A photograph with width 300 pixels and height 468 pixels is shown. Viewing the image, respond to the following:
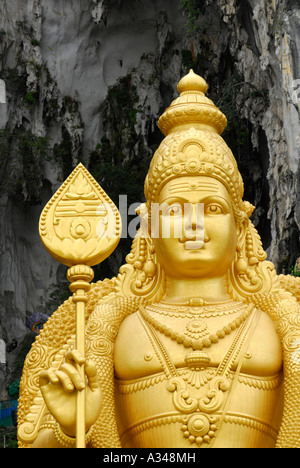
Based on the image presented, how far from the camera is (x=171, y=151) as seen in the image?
15.9 ft

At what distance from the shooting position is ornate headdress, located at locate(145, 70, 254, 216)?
15.7 ft

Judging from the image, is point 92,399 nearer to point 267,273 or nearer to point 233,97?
point 267,273

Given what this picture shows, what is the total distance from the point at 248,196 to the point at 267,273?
44.6ft

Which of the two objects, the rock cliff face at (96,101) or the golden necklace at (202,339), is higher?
the rock cliff face at (96,101)

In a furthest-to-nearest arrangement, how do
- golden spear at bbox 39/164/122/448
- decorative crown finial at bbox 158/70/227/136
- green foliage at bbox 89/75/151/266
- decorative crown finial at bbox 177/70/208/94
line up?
green foliage at bbox 89/75/151/266 < decorative crown finial at bbox 177/70/208/94 < decorative crown finial at bbox 158/70/227/136 < golden spear at bbox 39/164/122/448

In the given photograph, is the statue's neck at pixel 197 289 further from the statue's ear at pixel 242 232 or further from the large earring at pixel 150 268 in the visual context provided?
the statue's ear at pixel 242 232

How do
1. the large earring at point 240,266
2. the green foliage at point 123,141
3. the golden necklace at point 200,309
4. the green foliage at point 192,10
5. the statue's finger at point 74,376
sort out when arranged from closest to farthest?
the statue's finger at point 74,376, the golden necklace at point 200,309, the large earring at point 240,266, the green foliage at point 192,10, the green foliage at point 123,141

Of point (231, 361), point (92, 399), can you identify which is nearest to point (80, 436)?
point (92, 399)

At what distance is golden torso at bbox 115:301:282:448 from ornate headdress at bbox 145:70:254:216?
0.75 meters

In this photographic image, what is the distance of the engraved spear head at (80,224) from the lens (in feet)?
13.2

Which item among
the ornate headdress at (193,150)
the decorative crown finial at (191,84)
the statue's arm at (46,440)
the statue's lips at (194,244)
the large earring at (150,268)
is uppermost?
the decorative crown finial at (191,84)

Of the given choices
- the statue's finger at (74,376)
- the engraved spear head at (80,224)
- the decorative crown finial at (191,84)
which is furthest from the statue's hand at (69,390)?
the decorative crown finial at (191,84)
